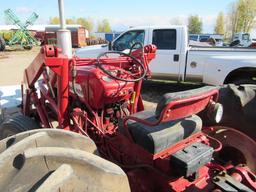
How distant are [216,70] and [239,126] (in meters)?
4.18

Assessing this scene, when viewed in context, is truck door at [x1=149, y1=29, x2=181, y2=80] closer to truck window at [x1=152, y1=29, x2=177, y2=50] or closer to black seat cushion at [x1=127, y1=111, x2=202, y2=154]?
truck window at [x1=152, y1=29, x2=177, y2=50]

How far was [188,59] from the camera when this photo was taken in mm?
6855

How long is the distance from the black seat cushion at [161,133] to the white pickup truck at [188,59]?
4.58 meters

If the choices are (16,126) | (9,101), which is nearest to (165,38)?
(9,101)

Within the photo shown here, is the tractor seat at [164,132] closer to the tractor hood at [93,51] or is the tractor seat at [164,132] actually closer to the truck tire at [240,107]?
the truck tire at [240,107]

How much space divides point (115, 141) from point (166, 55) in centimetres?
526

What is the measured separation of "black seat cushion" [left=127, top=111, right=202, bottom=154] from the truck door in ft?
17.0

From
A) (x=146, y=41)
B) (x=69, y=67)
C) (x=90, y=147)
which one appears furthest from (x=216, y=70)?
(x=90, y=147)

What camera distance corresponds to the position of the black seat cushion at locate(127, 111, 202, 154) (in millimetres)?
1783

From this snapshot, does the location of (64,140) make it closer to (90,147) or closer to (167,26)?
(90,147)

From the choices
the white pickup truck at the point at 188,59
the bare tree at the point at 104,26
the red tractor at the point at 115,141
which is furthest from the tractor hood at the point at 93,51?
the bare tree at the point at 104,26

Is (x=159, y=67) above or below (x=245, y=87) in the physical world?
below

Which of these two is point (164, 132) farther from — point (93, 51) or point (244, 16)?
point (244, 16)

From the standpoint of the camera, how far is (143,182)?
6.31 ft
